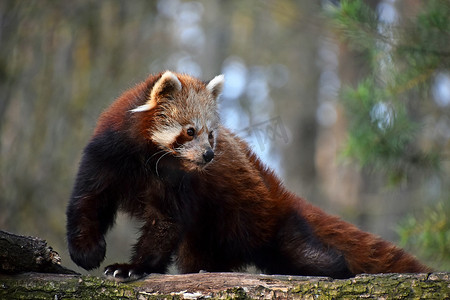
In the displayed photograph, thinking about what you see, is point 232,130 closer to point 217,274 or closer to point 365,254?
point 365,254

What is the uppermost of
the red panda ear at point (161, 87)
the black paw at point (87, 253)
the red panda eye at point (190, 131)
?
the red panda ear at point (161, 87)

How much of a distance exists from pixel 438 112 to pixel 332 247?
214 inches

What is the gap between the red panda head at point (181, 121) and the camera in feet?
16.7

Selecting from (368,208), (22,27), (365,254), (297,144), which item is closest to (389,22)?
(365,254)

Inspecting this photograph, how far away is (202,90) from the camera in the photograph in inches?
224

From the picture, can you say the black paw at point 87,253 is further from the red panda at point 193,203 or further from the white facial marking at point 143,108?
the white facial marking at point 143,108

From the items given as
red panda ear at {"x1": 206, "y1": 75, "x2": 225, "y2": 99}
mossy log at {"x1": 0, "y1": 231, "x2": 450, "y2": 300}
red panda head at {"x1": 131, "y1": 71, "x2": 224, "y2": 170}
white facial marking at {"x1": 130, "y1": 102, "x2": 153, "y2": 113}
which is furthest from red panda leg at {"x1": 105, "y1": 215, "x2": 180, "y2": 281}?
red panda ear at {"x1": 206, "y1": 75, "x2": 225, "y2": 99}

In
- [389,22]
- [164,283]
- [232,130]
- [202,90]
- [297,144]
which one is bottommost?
[297,144]

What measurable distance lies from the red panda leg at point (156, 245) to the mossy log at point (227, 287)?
44cm

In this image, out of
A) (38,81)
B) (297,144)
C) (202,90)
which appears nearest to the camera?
(202,90)

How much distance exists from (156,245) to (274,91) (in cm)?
1549

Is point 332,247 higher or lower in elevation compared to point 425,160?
lower

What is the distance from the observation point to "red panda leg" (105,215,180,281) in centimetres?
474

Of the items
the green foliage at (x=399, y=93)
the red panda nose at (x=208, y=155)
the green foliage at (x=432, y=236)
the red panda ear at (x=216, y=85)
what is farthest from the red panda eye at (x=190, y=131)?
the green foliage at (x=432, y=236)
